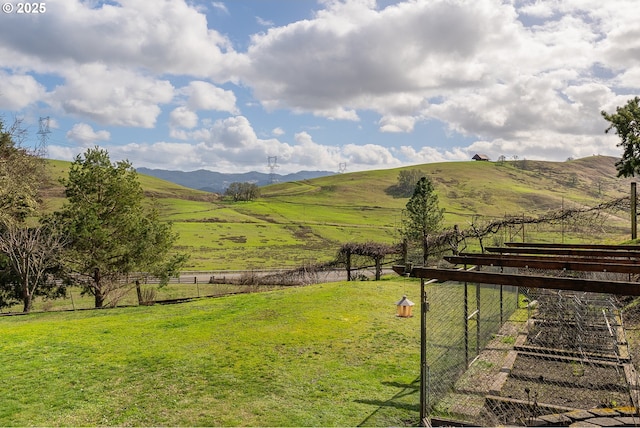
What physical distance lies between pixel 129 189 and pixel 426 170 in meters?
139

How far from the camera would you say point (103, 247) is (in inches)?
962

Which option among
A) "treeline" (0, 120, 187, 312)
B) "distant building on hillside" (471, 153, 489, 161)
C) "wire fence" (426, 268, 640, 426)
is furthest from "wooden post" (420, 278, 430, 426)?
"distant building on hillside" (471, 153, 489, 161)

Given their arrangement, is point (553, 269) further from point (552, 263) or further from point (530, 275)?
point (530, 275)

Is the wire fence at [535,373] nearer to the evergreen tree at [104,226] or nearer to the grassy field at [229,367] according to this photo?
the grassy field at [229,367]

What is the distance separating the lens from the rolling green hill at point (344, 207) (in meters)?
63.2

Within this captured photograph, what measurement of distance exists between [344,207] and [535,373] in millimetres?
103209

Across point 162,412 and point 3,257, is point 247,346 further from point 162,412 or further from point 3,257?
point 3,257

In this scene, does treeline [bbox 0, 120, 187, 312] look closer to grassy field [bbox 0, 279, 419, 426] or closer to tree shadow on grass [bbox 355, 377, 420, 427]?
grassy field [bbox 0, 279, 419, 426]

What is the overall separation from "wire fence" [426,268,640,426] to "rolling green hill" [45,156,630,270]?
2003cm

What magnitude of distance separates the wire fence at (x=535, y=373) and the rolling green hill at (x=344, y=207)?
65.7ft

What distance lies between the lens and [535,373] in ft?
28.7

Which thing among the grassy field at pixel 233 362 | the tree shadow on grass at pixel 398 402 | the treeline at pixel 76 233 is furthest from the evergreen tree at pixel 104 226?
the tree shadow on grass at pixel 398 402

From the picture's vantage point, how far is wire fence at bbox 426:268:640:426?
22.0ft

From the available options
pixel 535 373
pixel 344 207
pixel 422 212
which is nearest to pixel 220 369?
pixel 535 373
